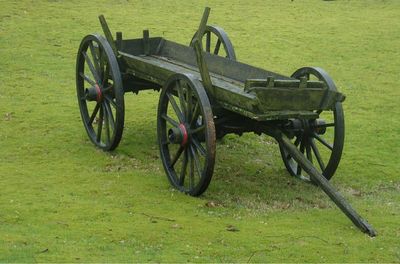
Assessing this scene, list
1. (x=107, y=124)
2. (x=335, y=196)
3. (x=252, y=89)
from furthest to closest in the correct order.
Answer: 1. (x=107, y=124)
2. (x=252, y=89)
3. (x=335, y=196)

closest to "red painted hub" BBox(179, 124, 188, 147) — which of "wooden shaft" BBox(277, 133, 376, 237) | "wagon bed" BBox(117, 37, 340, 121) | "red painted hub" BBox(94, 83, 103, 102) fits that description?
"wagon bed" BBox(117, 37, 340, 121)

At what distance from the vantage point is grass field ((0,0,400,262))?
7770 mm

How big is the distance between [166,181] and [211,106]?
127cm

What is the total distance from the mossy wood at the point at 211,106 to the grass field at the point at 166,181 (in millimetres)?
363

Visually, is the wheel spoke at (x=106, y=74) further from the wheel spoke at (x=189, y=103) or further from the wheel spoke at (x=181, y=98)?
the wheel spoke at (x=189, y=103)

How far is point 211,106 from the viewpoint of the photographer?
952cm

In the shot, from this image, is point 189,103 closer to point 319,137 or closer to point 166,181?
point 166,181

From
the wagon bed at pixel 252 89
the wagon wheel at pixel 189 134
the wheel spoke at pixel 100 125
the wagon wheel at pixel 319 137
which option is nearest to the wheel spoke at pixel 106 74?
the wagon bed at pixel 252 89

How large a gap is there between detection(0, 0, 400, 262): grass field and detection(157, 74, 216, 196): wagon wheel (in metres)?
0.23

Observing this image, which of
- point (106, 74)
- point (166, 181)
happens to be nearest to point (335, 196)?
point (166, 181)

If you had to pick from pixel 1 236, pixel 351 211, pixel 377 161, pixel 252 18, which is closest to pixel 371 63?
pixel 252 18

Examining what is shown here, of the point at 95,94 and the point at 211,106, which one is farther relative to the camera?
the point at 95,94

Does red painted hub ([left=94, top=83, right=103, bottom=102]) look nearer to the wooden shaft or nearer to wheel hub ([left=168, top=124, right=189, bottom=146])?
wheel hub ([left=168, top=124, right=189, bottom=146])

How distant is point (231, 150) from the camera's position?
11906mm
